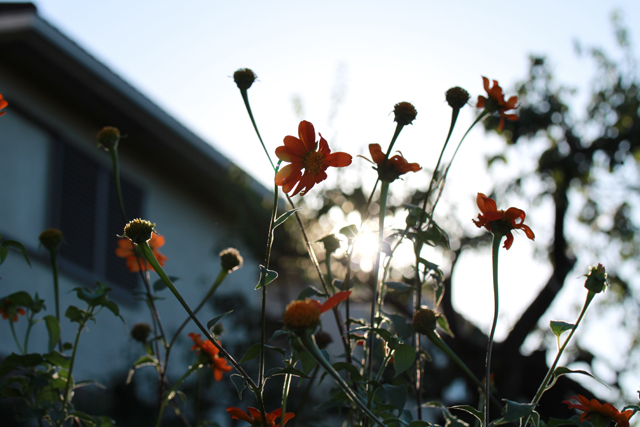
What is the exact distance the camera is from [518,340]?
675 centimetres

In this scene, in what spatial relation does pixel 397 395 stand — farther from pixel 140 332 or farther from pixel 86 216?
pixel 86 216

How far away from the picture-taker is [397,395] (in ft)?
2.78

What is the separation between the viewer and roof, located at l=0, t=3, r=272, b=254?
4309 mm

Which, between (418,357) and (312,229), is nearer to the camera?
(418,357)

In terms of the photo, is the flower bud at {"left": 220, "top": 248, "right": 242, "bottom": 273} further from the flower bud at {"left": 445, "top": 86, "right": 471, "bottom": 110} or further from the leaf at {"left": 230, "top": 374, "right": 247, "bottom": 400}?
the flower bud at {"left": 445, "top": 86, "right": 471, "bottom": 110}

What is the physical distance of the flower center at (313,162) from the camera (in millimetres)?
958

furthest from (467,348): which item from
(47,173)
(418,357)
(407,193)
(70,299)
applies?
(418,357)

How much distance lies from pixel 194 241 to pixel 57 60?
8.40 feet

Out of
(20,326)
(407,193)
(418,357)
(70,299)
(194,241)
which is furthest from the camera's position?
(407,193)

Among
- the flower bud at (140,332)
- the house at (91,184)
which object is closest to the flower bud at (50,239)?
the flower bud at (140,332)

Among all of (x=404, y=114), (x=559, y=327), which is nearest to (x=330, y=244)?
(x=404, y=114)

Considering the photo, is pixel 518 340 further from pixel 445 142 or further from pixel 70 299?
pixel 445 142

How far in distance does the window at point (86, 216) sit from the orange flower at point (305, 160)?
4.02m

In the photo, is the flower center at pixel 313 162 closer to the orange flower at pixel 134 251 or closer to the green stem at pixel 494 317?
the green stem at pixel 494 317
